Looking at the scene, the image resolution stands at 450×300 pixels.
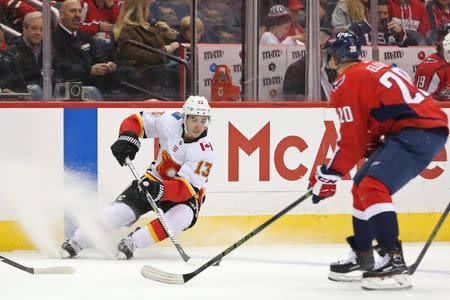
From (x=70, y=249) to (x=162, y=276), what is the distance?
3.46 feet

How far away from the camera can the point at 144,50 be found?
660cm

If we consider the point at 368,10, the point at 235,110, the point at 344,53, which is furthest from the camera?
the point at 368,10

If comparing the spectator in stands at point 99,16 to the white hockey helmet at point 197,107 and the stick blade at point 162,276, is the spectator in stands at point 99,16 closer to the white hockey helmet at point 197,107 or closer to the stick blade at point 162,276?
the white hockey helmet at point 197,107

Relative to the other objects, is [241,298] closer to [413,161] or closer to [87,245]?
[413,161]

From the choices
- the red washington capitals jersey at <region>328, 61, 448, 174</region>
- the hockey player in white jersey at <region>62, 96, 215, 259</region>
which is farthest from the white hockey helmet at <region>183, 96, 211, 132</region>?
the red washington capitals jersey at <region>328, 61, 448, 174</region>

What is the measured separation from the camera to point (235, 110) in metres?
6.52

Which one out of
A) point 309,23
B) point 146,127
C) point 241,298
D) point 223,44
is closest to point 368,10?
point 309,23

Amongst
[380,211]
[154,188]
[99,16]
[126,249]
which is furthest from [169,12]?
[380,211]

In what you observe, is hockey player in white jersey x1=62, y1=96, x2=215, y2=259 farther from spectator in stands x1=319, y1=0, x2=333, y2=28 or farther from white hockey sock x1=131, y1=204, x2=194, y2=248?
spectator in stands x1=319, y1=0, x2=333, y2=28

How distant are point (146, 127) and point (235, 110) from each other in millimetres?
693

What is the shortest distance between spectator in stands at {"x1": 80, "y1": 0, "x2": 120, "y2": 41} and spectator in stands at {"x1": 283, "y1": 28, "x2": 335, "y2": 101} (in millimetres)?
1102

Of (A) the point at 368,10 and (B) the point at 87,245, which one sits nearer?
(B) the point at 87,245

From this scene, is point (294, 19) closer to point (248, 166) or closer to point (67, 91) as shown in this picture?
point (248, 166)

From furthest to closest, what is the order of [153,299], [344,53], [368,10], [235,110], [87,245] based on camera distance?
1. [368,10]
2. [235,110]
3. [87,245]
4. [344,53]
5. [153,299]
